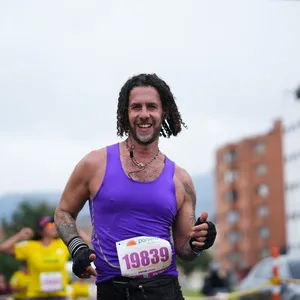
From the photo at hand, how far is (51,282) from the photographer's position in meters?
A: 11.1

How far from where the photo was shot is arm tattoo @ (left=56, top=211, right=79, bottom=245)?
517 cm

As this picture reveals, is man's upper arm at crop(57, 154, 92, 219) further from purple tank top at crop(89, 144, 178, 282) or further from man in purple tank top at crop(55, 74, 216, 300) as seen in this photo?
purple tank top at crop(89, 144, 178, 282)

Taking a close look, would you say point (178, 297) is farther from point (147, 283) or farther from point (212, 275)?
point (212, 275)

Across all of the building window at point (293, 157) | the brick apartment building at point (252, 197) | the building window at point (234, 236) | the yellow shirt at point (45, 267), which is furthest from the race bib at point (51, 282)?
the building window at point (234, 236)

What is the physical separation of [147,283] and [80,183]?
651 millimetres

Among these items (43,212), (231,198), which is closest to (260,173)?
(231,198)

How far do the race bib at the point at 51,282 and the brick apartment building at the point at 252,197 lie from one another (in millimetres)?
108017

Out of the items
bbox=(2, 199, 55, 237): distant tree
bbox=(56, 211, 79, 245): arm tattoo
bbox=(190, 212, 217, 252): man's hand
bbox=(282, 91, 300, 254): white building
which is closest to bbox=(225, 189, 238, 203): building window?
bbox=(282, 91, 300, 254): white building

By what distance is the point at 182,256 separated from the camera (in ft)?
17.3

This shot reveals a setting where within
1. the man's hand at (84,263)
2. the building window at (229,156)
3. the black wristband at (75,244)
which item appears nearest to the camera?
the man's hand at (84,263)

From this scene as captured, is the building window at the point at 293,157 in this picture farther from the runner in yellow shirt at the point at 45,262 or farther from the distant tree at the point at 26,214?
the runner in yellow shirt at the point at 45,262

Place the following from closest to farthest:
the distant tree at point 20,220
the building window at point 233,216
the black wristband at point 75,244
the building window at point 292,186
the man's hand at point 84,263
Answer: the man's hand at point 84,263
the black wristband at point 75,244
the distant tree at point 20,220
the building window at point 292,186
the building window at point 233,216

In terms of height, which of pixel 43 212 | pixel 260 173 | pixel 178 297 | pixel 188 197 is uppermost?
pixel 260 173

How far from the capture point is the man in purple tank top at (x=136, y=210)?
502 cm
